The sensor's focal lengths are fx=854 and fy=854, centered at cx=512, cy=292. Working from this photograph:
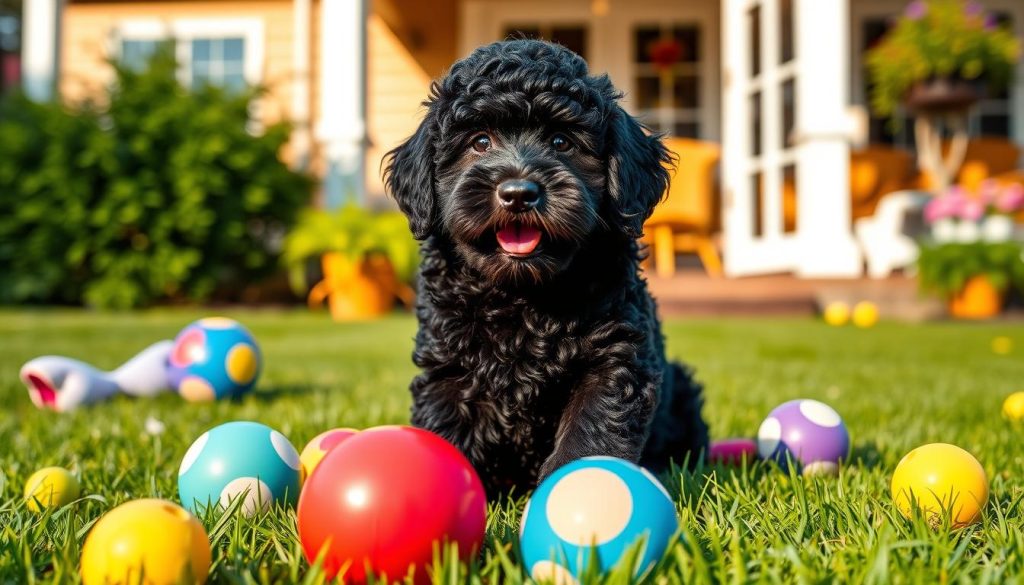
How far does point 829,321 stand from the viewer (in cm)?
911

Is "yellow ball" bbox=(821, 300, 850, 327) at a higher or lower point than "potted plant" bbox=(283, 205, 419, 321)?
lower

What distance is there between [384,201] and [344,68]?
251cm

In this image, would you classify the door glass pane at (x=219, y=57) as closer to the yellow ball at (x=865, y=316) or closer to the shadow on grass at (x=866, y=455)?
the yellow ball at (x=865, y=316)

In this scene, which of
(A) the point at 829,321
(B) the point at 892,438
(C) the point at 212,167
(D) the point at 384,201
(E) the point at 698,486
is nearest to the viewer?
(E) the point at 698,486

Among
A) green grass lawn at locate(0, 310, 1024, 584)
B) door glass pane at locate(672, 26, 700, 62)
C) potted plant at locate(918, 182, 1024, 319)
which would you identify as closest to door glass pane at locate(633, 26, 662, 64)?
door glass pane at locate(672, 26, 700, 62)

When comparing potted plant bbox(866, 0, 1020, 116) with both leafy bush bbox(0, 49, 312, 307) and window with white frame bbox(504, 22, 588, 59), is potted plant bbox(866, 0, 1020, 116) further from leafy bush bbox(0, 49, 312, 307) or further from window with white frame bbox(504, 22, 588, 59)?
leafy bush bbox(0, 49, 312, 307)

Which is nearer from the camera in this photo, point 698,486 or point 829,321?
point 698,486

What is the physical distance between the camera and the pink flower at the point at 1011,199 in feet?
30.8

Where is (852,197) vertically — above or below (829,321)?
above

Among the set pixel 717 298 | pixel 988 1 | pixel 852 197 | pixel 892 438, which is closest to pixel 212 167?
pixel 717 298

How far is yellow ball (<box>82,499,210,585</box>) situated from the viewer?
1358 mm

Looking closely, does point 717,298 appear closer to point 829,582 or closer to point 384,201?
point 384,201

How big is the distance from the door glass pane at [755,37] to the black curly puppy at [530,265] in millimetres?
9744

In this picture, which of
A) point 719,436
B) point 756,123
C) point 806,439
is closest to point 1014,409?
point 719,436
